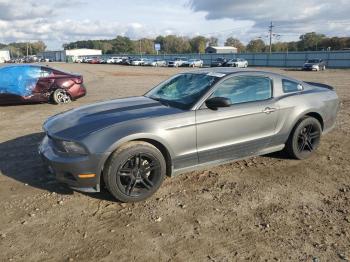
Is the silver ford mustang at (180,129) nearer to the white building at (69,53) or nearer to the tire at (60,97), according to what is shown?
the tire at (60,97)

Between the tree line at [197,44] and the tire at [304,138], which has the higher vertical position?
the tree line at [197,44]

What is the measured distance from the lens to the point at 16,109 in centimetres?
1143

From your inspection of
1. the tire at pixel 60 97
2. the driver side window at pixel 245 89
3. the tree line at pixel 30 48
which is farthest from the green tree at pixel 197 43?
the driver side window at pixel 245 89

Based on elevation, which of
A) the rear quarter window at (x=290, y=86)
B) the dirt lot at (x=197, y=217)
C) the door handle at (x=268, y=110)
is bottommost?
the dirt lot at (x=197, y=217)

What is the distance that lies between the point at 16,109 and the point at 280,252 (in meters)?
10.1

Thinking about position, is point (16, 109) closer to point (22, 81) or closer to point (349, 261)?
point (22, 81)

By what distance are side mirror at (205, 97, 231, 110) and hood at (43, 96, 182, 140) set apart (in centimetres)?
41

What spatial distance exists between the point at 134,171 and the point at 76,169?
684 millimetres

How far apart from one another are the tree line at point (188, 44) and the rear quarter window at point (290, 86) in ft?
234

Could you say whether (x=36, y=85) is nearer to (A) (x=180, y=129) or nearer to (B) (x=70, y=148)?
(B) (x=70, y=148)

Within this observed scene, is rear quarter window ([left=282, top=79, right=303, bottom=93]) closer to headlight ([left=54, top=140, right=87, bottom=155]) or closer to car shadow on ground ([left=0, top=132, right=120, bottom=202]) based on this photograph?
car shadow on ground ([left=0, top=132, right=120, bottom=202])

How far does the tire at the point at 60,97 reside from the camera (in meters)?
12.2

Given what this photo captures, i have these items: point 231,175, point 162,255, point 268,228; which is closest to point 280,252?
point 268,228

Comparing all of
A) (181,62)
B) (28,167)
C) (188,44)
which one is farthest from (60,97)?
(188,44)
